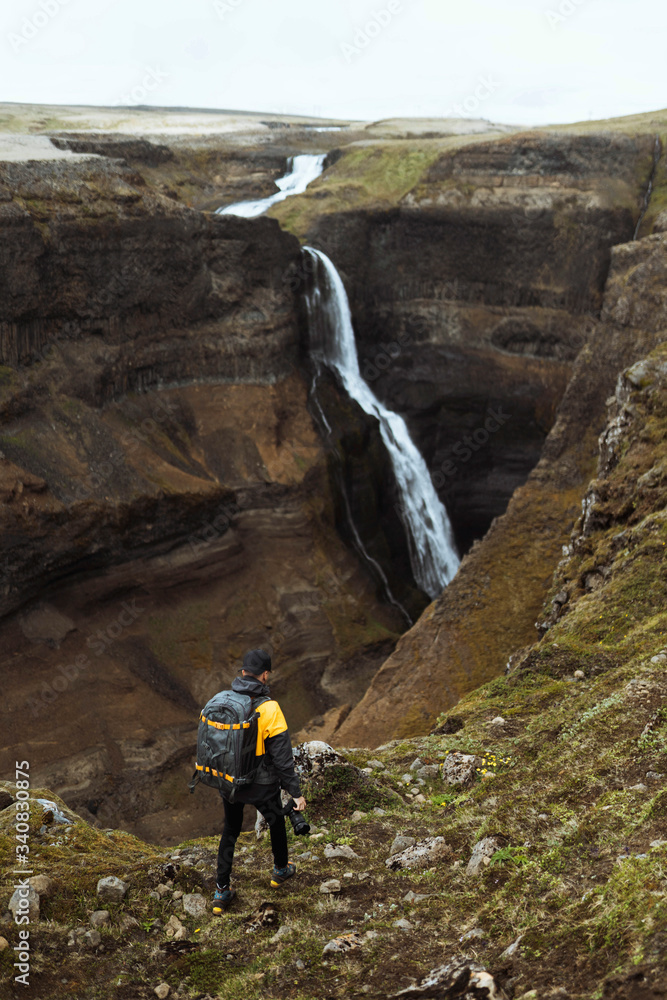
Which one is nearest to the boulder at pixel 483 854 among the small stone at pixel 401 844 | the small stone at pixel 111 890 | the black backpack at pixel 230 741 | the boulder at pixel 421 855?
the boulder at pixel 421 855

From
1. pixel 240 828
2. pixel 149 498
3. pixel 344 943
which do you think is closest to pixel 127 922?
pixel 240 828

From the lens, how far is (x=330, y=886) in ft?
19.7

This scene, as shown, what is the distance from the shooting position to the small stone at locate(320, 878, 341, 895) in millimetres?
5953

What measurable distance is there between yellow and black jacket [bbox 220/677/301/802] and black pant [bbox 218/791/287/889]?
11 cm

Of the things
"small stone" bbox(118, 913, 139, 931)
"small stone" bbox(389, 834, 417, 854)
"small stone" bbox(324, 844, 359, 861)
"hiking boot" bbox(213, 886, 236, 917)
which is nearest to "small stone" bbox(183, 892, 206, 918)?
"hiking boot" bbox(213, 886, 236, 917)

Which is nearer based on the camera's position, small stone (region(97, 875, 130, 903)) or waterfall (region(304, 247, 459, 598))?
small stone (region(97, 875, 130, 903))

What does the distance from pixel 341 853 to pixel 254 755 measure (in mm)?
1640

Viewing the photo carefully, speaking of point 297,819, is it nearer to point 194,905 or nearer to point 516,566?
point 194,905

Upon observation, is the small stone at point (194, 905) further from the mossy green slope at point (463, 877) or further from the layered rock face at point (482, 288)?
the layered rock face at point (482, 288)

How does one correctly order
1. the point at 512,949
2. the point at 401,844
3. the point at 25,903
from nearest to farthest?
1. the point at 512,949
2. the point at 25,903
3. the point at 401,844

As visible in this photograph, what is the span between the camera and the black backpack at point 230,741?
5.62 meters

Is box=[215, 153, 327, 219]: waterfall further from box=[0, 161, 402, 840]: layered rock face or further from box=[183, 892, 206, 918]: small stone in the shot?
box=[183, 892, 206, 918]: small stone

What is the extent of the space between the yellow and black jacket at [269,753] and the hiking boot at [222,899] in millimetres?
739

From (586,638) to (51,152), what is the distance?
21.2 m
